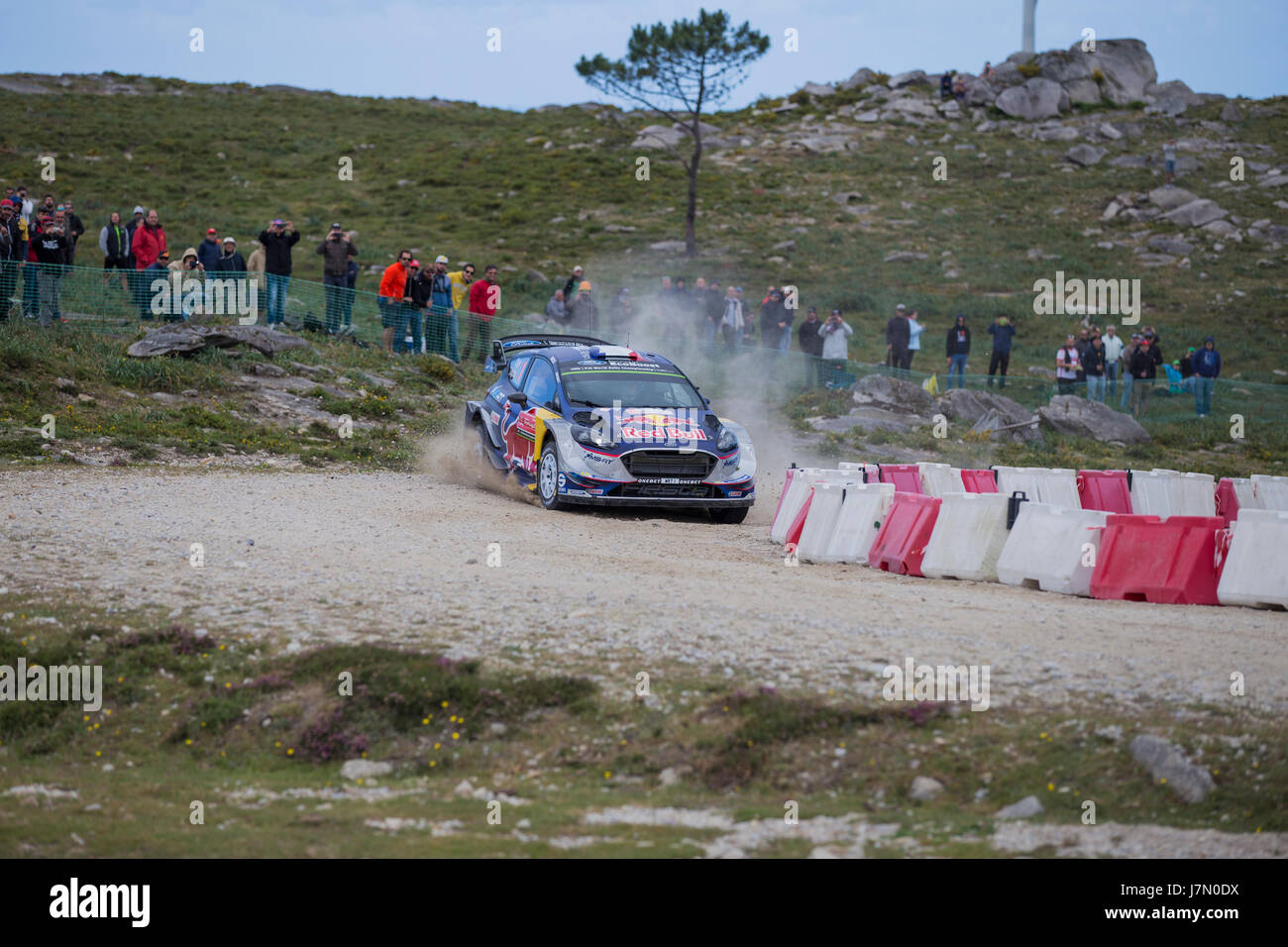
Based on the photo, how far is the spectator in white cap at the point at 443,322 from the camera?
23.8 metres

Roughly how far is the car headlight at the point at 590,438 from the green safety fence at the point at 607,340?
10474mm

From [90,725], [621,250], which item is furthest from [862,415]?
[621,250]

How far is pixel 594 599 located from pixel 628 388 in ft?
19.7

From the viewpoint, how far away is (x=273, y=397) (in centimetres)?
1883

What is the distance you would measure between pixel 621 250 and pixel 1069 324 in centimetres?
1646

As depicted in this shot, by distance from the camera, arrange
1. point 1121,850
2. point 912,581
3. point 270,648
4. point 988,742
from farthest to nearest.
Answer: point 912,581 < point 270,648 < point 988,742 < point 1121,850

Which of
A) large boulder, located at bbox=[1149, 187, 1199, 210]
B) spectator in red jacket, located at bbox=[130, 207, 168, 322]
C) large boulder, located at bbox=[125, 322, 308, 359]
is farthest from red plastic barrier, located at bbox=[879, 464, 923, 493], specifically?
large boulder, located at bbox=[1149, 187, 1199, 210]

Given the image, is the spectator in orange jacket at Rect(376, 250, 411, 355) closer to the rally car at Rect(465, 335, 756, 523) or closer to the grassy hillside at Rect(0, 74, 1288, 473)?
the grassy hillside at Rect(0, 74, 1288, 473)

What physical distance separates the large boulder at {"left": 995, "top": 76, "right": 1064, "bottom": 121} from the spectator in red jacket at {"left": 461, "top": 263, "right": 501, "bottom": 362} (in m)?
48.1

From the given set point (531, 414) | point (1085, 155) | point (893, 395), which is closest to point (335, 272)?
point (531, 414)

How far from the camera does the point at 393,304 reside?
23297 mm

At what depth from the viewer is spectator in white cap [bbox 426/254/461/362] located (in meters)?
23.8

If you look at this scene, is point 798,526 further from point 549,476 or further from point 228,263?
point 228,263
